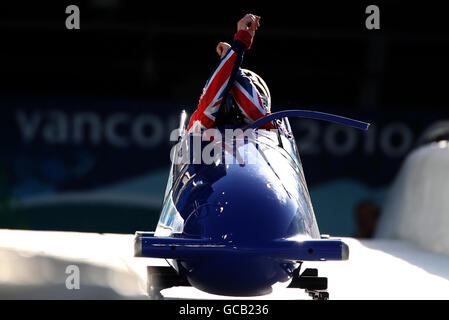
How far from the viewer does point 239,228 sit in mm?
2965

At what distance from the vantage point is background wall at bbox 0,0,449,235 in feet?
24.6

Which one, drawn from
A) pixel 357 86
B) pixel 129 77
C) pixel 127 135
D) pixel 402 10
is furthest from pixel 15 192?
pixel 402 10

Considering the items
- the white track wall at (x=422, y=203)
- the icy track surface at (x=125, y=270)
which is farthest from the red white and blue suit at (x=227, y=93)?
the white track wall at (x=422, y=203)

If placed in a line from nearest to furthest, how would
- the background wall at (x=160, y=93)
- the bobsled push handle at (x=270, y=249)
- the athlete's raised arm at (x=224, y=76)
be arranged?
the bobsled push handle at (x=270, y=249) < the athlete's raised arm at (x=224, y=76) < the background wall at (x=160, y=93)

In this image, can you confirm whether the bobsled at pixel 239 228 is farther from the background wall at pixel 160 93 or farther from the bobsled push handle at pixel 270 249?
the background wall at pixel 160 93

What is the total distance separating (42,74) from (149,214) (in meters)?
2.34

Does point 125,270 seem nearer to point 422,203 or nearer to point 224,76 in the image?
point 224,76

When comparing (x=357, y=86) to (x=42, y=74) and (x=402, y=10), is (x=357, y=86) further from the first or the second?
(x=42, y=74)

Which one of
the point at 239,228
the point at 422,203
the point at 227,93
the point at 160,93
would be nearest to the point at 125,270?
the point at 239,228

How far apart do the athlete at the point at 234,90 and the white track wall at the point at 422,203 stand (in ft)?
6.65

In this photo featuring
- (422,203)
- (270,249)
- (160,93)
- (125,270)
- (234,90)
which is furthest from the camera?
(160,93)

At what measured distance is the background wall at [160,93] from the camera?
24.6 ft

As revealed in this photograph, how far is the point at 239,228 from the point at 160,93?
590 cm

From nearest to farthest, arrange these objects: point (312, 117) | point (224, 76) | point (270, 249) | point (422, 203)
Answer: point (270, 249) → point (312, 117) → point (224, 76) → point (422, 203)
